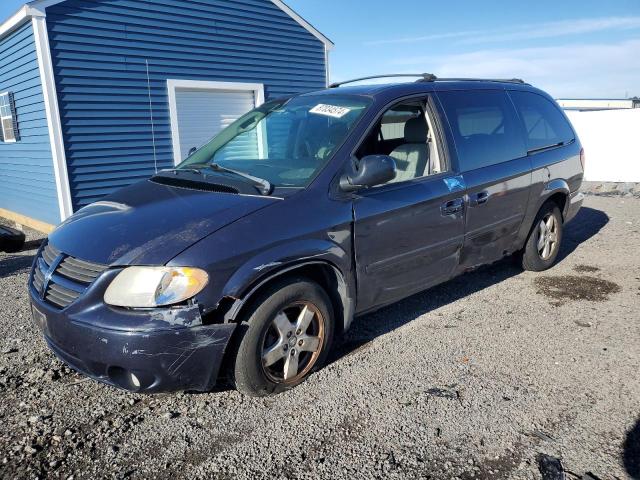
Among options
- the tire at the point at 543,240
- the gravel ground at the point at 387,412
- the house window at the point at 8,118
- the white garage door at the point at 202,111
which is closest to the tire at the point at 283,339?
the gravel ground at the point at 387,412

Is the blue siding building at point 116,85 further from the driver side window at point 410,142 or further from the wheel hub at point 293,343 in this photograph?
the wheel hub at point 293,343

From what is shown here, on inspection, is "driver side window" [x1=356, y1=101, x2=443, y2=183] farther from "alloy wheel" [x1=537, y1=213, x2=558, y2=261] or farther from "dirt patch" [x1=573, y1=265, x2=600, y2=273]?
"dirt patch" [x1=573, y1=265, x2=600, y2=273]

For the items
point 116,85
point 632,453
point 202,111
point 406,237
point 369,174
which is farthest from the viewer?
point 202,111

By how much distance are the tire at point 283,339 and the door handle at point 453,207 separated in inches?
48.7

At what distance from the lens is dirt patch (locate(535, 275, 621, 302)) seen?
4641 millimetres

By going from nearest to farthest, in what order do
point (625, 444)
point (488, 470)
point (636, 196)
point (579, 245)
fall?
1. point (488, 470)
2. point (625, 444)
3. point (579, 245)
4. point (636, 196)

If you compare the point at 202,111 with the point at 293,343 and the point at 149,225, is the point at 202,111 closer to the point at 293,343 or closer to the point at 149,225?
the point at 149,225

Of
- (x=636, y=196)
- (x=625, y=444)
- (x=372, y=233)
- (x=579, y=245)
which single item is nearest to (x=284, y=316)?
(x=372, y=233)

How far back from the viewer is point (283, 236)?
277 centimetres

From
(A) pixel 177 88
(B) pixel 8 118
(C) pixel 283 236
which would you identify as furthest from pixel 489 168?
(B) pixel 8 118

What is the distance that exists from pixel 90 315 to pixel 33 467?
762 mm

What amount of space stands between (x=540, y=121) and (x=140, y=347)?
4.40 m

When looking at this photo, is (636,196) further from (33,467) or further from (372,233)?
(33,467)

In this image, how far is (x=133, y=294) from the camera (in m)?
2.47
